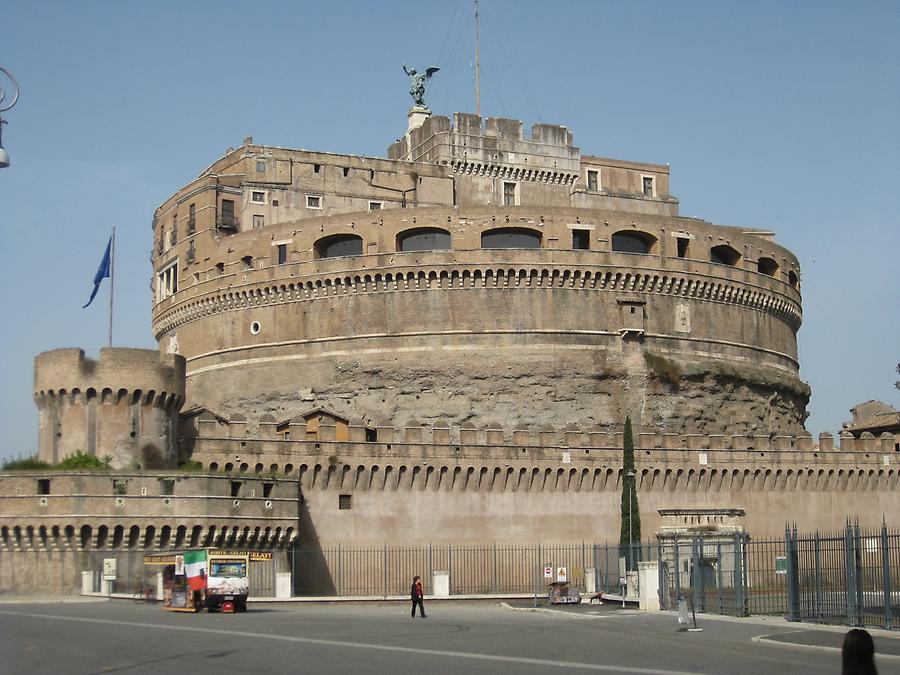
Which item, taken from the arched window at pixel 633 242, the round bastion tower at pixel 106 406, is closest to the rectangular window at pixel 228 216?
the arched window at pixel 633 242

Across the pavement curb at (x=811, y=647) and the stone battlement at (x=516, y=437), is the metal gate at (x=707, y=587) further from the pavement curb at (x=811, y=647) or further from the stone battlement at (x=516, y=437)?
the stone battlement at (x=516, y=437)

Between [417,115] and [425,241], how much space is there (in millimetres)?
14201

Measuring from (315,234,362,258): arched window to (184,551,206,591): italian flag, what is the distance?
26.1m

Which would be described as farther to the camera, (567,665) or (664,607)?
(664,607)

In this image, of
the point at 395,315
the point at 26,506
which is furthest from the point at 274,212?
the point at 26,506

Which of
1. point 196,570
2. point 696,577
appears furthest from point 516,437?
point 196,570

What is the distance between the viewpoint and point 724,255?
59.6 m

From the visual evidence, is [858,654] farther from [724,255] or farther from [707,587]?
[724,255]

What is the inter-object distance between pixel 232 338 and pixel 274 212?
6.43 meters

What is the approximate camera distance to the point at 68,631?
2358 centimetres

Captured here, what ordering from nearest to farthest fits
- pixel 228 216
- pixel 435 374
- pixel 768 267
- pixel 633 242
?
pixel 435 374
pixel 633 242
pixel 228 216
pixel 768 267

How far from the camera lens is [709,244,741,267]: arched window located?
5850cm

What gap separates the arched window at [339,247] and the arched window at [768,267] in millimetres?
18967

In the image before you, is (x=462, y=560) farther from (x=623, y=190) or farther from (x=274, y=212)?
(x=623, y=190)
